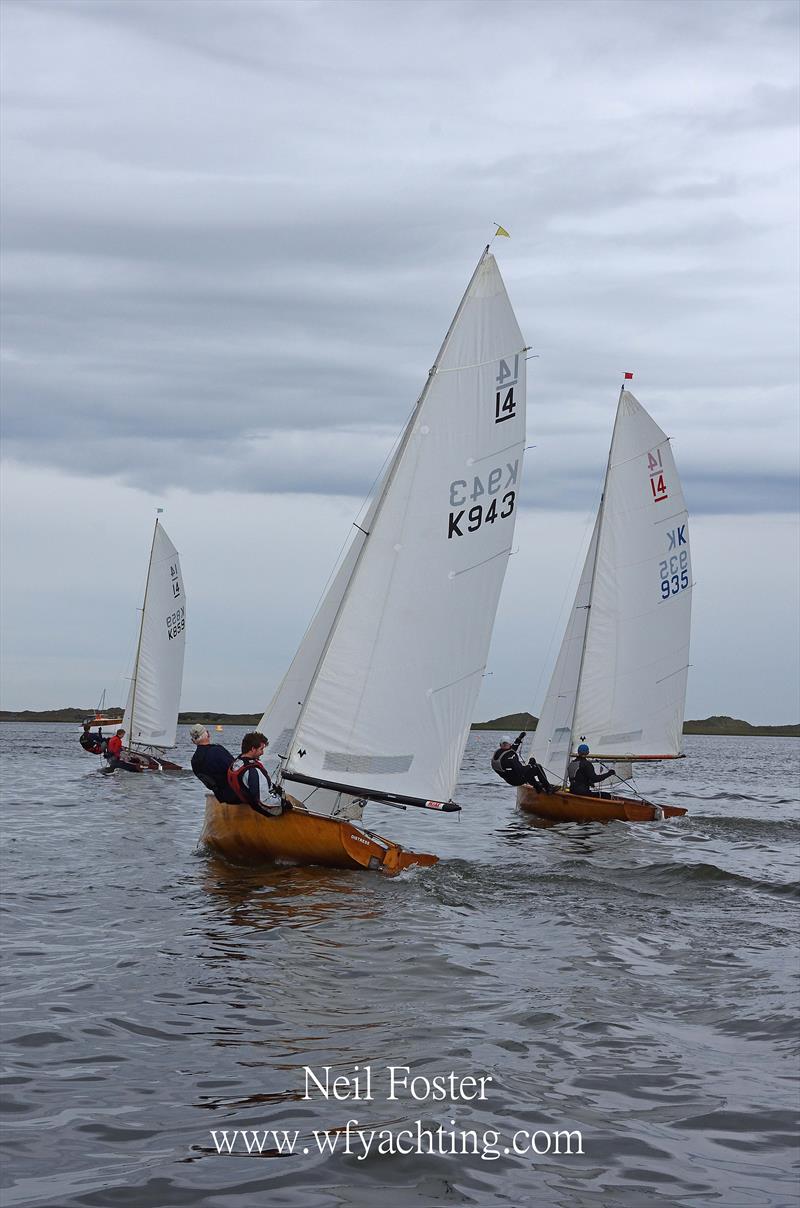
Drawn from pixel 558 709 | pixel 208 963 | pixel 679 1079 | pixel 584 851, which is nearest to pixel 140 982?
pixel 208 963

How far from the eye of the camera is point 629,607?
2728 centimetres

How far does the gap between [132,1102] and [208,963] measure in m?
3.35

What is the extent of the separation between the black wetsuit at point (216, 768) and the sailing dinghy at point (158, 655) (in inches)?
1043

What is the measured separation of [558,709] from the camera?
28.1m

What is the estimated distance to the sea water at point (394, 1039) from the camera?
5.61 metres

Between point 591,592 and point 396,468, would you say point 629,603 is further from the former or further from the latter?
point 396,468

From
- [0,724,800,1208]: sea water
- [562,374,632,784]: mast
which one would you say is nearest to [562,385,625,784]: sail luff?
[562,374,632,784]: mast

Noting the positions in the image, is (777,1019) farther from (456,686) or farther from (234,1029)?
(456,686)

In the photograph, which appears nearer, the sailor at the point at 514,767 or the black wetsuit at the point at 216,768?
the black wetsuit at the point at 216,768

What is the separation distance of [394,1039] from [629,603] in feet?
67.0

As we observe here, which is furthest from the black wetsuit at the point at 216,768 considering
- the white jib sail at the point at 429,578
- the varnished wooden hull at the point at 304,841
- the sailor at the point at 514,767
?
the sailor at the point at 514,767

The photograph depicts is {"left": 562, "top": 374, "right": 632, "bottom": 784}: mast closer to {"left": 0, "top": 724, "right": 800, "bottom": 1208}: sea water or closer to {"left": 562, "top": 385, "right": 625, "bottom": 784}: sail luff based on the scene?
{"left": 562, "top": 385, "right": 625, "bottom": 784}: sail luff

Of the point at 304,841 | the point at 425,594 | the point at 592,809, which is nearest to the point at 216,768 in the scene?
the point at 304,841

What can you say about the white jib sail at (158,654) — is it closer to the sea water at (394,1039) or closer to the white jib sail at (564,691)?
the white jib sail at (564,691)
